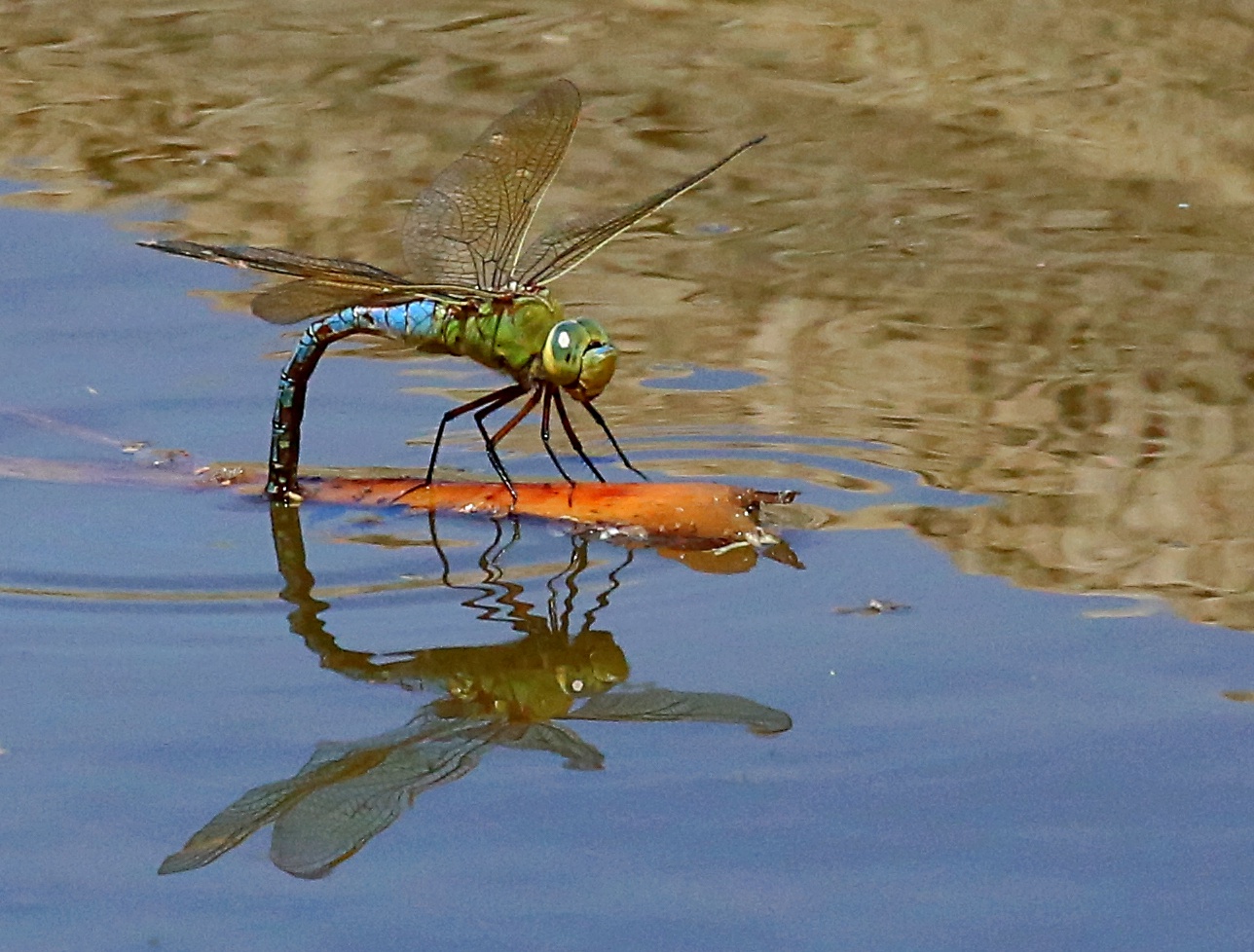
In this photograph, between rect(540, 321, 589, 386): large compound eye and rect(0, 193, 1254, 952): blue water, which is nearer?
rect(0, 193, 1254, 952): blue water

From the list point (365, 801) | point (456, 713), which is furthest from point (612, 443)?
point (365, 801)

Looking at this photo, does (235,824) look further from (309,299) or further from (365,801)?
(309,299)

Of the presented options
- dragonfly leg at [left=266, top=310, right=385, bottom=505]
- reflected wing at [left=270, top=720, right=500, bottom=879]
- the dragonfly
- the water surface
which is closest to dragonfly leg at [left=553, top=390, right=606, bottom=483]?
the dragonfly

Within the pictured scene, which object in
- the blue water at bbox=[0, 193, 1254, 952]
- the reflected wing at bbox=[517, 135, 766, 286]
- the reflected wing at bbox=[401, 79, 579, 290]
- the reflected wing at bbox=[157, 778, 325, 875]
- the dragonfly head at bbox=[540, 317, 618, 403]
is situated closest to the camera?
the blue water at bbox=[0, 193, 1254, 952]

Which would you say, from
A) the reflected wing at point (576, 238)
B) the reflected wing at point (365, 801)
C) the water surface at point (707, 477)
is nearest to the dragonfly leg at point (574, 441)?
the water surface at point (707, 477)

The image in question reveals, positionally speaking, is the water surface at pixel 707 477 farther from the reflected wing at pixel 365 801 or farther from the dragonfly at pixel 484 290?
the dragonfly at pixel 484 290

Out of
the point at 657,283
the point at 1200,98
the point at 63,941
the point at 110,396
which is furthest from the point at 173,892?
the point at 1200,98

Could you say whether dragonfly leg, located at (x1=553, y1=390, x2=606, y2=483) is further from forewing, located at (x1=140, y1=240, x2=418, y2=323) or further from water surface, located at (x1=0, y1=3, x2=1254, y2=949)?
forewing, located at (x1=140, y1=240, x2=418, y2=323)
